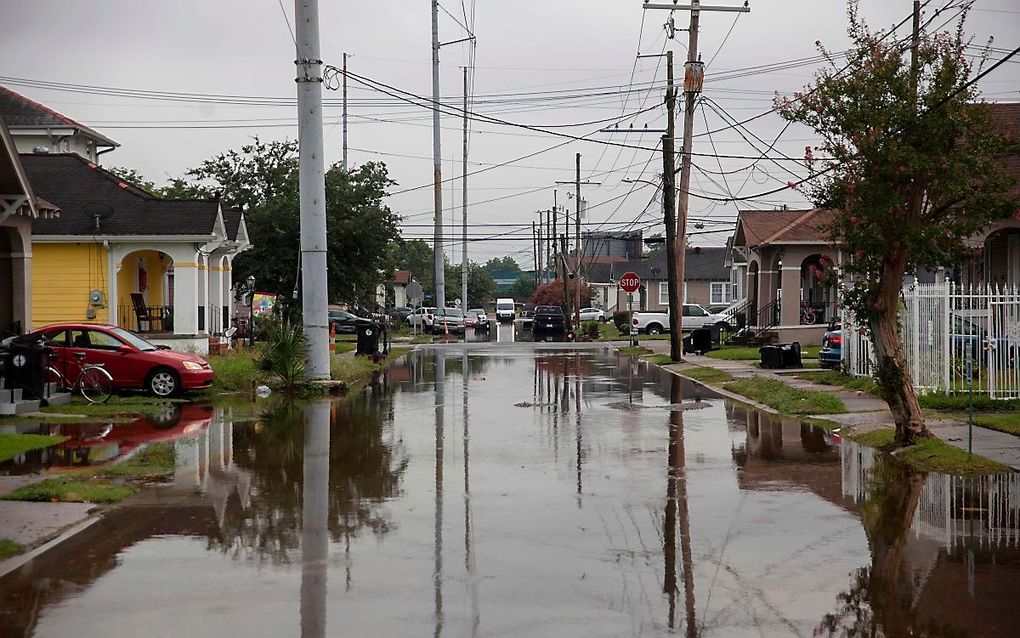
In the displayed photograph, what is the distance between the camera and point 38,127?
39.1 m

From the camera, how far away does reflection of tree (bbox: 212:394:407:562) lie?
371 inches

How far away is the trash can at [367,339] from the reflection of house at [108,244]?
231 inches

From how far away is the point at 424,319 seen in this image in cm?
7206

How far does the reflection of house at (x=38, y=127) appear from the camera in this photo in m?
39.1

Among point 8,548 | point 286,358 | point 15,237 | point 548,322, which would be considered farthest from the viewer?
point 548,322

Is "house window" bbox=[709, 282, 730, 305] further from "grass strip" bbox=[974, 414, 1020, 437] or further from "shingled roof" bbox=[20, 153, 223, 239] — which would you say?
"grass strip" bbox=[974, 414, 1020, 437]

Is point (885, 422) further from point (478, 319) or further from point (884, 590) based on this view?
point (478, 319)

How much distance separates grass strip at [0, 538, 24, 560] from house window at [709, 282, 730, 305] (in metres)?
83.4

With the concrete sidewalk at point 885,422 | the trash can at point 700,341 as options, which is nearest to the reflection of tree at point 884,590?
the concrete sidewalk at point 885,422

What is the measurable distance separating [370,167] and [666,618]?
40074 mm

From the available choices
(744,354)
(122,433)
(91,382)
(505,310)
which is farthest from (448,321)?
(122,433)

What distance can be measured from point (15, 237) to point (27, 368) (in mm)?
4816

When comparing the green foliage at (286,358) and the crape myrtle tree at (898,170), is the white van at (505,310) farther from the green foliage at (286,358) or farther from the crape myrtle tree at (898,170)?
the crape myrtle tree at (898,170)

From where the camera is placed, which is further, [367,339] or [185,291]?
[367,339]
